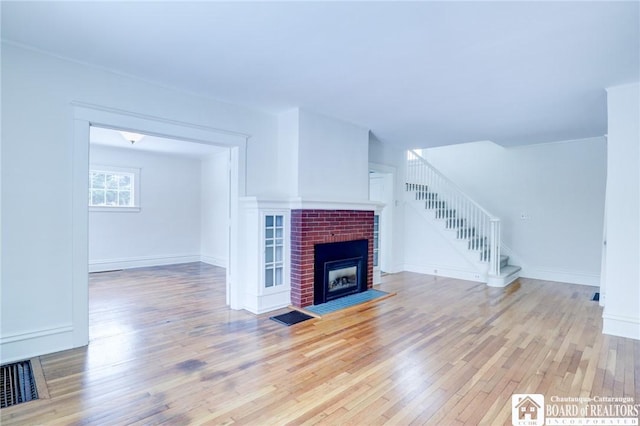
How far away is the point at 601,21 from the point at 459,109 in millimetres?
1991

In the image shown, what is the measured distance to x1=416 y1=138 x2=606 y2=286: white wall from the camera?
A: 5934 millimetres

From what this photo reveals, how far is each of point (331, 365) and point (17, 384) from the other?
234 cm

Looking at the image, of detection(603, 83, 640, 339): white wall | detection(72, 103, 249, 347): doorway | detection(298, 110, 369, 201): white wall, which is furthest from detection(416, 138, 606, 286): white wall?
detection(72, 103, 249, 347): doorway

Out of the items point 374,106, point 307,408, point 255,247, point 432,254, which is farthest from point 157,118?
point 432,254

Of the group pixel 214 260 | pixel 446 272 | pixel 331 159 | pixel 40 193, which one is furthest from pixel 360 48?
pixel 214 260

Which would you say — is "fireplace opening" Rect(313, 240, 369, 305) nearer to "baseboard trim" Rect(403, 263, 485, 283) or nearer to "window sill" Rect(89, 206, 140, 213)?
"baseboard trim" Rect(403, 263, 485, 283)

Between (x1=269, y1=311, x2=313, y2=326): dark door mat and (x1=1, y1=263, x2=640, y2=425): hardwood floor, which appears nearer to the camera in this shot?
(x1=1, y1=263, x2=640, y2=425): hardwood floor

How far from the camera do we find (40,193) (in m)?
2.89

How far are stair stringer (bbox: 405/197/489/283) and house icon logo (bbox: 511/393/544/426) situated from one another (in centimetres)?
400

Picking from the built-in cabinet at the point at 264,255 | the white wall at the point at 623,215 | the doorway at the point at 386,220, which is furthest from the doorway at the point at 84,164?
the white wall at the point at 623,215

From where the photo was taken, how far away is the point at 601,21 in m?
2.31

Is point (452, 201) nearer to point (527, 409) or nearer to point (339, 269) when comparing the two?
point (339, 269)

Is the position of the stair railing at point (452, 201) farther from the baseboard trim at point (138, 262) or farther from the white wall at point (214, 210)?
the baseboard trim at point (138, 262)

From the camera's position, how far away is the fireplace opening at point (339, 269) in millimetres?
4547
